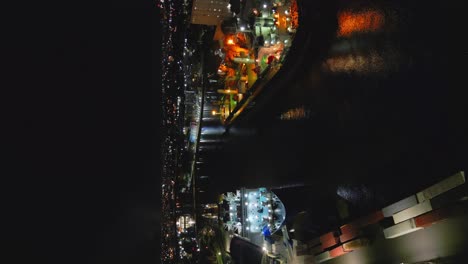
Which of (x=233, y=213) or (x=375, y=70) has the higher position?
(x=375, y=70)

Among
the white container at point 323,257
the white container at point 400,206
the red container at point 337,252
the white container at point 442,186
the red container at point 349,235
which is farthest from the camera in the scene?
the white container at point 323,257

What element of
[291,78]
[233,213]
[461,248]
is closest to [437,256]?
[461,248]

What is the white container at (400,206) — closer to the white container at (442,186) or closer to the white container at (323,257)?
the white container at (442,186)

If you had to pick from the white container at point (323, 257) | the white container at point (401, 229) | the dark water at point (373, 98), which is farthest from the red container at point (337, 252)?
the white container at point (401, 229)


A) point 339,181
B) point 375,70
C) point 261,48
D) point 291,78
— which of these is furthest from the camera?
point 261,48

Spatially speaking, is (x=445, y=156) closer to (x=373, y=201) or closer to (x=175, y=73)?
(x=373, y=201)
